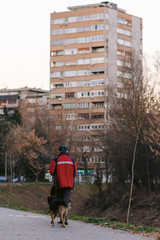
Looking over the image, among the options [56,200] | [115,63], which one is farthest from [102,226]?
[115,63]

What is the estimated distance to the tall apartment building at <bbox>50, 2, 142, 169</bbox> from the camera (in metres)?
116

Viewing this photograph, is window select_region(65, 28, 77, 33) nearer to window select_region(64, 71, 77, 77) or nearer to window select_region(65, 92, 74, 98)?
window select_region(64, 71, 77, 77)

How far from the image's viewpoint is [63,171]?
13398mm

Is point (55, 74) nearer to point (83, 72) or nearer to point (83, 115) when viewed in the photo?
point (83, 72)

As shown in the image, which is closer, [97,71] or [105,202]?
[105,202]

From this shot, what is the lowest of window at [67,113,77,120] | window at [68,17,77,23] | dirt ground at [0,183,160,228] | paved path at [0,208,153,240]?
dirt ground at [0,183,160,228]

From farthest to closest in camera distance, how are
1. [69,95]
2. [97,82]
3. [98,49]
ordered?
[69,95]
[98,49]
[97,82]

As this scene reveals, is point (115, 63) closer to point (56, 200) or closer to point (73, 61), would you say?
point (73, 61)

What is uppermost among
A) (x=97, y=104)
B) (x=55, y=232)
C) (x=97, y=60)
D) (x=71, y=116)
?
(x=97, y=60)

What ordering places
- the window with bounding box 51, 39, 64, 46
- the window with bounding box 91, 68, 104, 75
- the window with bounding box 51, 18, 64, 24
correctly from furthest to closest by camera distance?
the window with bounding box 51, 39, 64, 46 < the window with bounding box 51, 18, 64, 24 < the window with bounding box 91, 68, 104, 75

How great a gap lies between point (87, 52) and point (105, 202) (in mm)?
76942

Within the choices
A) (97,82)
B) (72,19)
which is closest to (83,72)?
(97,82)

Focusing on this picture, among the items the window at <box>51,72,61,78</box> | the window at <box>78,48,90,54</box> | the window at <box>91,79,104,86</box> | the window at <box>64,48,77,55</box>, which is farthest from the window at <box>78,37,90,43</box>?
the window at <box>91,79,104,86</box>

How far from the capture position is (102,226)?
45.3ft
